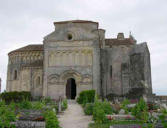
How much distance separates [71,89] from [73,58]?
14.8ft

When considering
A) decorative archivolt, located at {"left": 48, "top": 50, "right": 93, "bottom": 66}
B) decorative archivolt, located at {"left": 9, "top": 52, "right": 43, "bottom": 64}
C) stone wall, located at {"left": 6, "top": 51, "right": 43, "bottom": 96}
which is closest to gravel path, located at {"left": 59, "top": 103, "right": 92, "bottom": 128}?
decorative archivolt, located at {"left": 48, "top": 50, "right": 93, "bottom": 66}

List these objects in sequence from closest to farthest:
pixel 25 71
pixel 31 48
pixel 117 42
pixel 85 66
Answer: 1. pixel 85 66
2. pixel 25 71
3. pixel 117 42
4. pixel 31 48

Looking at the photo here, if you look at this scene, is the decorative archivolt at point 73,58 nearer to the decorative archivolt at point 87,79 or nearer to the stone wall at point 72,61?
the stone wall at point 72,61

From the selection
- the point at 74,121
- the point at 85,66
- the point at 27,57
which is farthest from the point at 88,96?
the point at 27,57

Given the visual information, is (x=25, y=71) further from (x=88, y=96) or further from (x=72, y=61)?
(x=88, y=96)

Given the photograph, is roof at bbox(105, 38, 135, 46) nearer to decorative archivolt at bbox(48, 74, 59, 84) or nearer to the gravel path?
decorative archivolt at bbox(48, 74, 59, 84)

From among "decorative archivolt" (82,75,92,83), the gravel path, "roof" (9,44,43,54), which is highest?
"roof" (9,44,43,54)

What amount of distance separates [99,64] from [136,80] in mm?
5548

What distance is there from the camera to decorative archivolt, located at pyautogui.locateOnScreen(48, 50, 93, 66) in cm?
3738

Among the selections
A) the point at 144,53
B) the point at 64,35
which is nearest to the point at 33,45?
the point at 64,35

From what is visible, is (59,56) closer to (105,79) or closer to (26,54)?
(105,79)

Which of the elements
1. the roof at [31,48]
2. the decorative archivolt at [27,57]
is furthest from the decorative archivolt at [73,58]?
the roof at [31,48]

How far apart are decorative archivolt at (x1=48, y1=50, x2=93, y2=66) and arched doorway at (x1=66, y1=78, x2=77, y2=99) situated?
8.34ft

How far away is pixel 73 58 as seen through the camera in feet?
123
